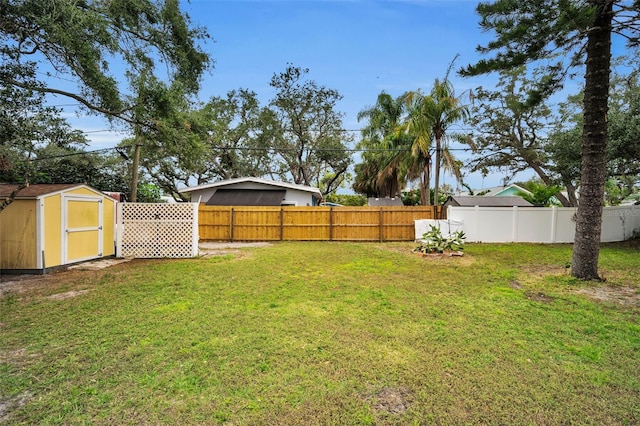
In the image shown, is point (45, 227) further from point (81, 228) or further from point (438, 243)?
point (438, 243)

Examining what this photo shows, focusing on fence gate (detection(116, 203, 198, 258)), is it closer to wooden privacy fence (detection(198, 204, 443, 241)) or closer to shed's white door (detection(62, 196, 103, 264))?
shed's white door (detection(62, 196, 103, 264))

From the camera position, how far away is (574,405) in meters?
2.31

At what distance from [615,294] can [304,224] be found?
10.1 meters

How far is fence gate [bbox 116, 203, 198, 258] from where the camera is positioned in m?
9.26

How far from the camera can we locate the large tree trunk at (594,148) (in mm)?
6105

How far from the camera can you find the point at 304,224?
13727 millimetres

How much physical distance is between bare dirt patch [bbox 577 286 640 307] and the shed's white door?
413 inches

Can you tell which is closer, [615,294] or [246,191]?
[615,294]

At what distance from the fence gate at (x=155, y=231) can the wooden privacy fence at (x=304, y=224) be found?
4292 mm

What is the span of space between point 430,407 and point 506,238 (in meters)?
12.0

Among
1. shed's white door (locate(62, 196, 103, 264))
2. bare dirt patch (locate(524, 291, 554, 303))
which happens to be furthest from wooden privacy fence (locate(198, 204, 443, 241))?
bare dirt patch (locate(524, 291, 554, 303))

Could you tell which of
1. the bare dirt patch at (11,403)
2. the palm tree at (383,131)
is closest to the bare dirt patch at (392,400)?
the bare dirt patch at (11,403)

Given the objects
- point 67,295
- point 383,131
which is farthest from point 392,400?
Answer: point 383,131

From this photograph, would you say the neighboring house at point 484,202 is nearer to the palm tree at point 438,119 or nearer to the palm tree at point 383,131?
the palm tree at point 438,119
